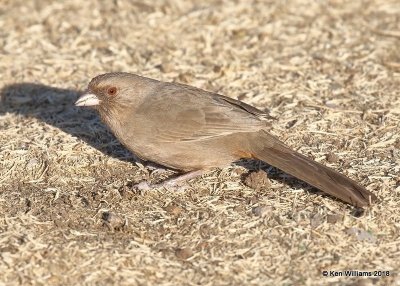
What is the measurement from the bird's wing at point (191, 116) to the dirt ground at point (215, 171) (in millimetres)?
444

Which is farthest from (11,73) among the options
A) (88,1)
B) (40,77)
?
(88,1)

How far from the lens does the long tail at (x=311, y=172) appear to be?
5832 millimetres

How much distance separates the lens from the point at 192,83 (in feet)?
27.0

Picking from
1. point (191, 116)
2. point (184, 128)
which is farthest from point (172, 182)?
point (191, 116)

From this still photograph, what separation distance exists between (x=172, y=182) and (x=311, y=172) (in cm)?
121

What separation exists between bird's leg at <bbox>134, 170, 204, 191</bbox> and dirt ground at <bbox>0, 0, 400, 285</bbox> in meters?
0.07

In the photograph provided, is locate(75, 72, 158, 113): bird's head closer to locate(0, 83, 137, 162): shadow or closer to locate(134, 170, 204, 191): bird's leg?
locate(0, 83, 137, 162): shadow

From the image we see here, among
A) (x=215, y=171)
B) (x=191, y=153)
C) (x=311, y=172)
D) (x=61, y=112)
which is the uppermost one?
(x=311, y=172)

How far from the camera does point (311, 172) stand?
6047 mm

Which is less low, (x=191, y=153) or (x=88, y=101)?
(x=88, y=101)

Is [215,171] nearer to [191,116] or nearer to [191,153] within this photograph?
[191,153]

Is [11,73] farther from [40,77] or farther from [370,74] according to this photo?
[370,74]

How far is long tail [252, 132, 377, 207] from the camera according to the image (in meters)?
5.83

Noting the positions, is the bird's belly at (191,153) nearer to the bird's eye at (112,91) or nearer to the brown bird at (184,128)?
the brown bird at (184,128)
